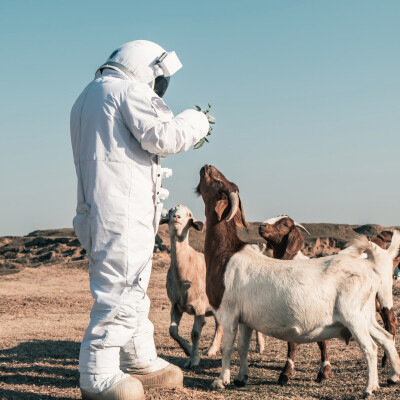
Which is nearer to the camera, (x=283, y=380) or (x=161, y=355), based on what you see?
(x=283, y=380)

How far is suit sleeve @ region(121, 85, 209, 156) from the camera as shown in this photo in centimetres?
521

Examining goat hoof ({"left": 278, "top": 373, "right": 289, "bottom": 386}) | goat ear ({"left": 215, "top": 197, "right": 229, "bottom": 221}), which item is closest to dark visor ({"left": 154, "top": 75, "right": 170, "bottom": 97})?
goat ear ({"left": 215, "top": 197, "right": 229, "bottom": 221})

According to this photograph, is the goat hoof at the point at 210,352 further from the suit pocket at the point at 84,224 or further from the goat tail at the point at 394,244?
the suit pocket at the point at 84,224

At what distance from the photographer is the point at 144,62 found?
5.61 meters

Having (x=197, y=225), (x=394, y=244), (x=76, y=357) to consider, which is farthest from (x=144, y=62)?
(x=76, y=357)

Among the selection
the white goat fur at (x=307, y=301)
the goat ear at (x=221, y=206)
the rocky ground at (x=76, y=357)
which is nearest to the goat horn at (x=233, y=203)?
the goat ear at (x=221, y=206)

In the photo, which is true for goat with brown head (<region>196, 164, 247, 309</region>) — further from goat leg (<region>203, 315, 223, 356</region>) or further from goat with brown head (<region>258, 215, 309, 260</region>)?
goat leg (<region>203, 315, 223, 356</region>)

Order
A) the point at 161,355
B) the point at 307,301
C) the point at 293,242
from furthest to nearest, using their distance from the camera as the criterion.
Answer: the point at 161,355, the point at 293,242, the point at 307,301

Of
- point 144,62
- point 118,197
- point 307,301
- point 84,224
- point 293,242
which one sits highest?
point 144,62

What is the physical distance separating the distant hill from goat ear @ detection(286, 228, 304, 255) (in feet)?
60.0

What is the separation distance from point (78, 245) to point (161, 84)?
82.5ft

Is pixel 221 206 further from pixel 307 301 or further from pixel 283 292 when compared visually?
pixel 307 301

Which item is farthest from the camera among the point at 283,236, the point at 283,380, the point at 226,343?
the point at 283,236

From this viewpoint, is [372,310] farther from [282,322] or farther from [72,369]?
[72,369]
